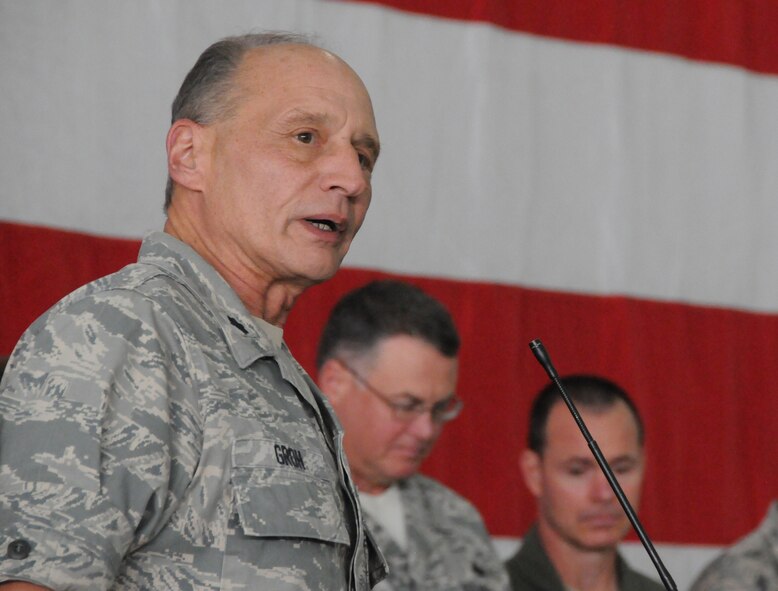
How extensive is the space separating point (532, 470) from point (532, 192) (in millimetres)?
598

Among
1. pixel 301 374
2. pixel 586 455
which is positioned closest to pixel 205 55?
pixel 301 374

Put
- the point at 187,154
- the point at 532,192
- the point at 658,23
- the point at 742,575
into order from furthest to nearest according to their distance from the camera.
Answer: the point at 658,23 → the point at 532,192 → the point at 742,575 → the point at 187,154

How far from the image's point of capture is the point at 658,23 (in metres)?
3.05

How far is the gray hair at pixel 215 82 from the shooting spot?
4.48ft

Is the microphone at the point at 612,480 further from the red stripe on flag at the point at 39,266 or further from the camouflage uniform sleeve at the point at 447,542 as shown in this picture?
the red stripe on flag at the point at 39,266

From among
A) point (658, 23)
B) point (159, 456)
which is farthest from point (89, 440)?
point (658, 23)

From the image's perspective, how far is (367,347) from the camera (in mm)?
2430

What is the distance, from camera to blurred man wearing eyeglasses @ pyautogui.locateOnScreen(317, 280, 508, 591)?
92.0 inches

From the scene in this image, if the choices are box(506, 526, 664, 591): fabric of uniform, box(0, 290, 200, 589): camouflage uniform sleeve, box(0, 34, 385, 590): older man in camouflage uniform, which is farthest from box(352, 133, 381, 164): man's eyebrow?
box(506, 526, 664, 591): fabric of uniform

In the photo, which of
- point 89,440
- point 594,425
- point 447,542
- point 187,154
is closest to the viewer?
point 89,440

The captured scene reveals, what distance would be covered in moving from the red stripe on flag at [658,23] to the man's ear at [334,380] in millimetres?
809

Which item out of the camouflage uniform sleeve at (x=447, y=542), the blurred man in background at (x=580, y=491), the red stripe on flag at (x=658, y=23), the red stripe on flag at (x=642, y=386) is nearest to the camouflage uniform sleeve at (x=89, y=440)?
the camouflage uniform sleeve at (x=447, y=542)

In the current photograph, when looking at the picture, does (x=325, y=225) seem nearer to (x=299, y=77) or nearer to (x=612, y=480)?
(x=299, y=77)

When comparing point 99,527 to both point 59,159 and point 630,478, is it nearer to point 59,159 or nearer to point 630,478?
point 59,159
